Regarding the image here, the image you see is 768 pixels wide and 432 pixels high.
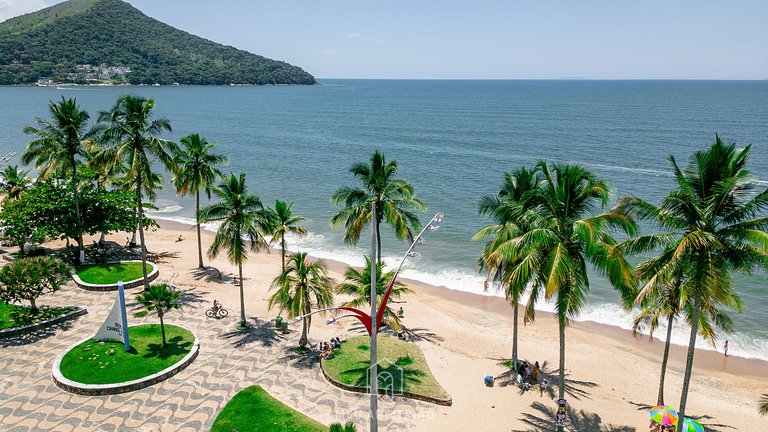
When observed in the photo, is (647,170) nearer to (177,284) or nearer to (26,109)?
(177,284)

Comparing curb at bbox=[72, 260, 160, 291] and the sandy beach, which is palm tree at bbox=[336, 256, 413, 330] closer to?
the sandy beach

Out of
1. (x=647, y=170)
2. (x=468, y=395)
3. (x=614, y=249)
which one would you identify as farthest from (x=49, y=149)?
(x=647, y=170)

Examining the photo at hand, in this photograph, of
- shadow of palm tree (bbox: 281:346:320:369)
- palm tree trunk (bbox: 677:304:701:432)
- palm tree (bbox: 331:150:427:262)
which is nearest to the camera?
palm tree trunk (bbox: 677:304:701:432)

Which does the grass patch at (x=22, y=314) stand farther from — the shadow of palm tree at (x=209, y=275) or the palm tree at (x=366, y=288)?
the palm tree at (x=366, y=288)

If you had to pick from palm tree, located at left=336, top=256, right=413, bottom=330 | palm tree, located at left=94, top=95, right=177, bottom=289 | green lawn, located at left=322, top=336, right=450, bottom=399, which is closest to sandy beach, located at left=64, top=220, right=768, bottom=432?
green lawn, located at left=322, top=336, right=450, bottom=399

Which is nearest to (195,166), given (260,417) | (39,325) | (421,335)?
(39,325)

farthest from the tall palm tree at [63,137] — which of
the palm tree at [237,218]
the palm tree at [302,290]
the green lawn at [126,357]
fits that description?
the palm tree at [302,290]
